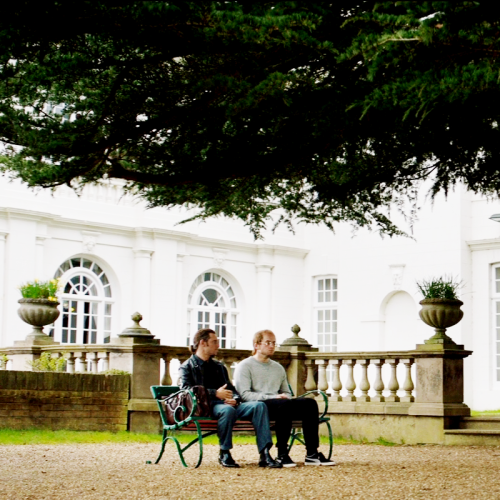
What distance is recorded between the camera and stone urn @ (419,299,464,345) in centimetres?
1230

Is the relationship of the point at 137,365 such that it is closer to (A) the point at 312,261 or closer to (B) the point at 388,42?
(B) the point at 388,42

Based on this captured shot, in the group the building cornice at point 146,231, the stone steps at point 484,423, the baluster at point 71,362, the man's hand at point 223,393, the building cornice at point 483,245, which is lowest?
the stone steps at point 484,423

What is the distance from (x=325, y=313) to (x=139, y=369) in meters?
14.1

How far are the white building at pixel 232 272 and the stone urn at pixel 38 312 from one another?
21.4ft

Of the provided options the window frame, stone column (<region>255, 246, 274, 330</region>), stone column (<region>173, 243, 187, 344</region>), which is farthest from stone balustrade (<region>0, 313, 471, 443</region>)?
the window frame

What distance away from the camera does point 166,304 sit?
24.0m

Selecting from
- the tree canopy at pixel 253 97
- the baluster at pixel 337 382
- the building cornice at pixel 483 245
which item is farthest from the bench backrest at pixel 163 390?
the building cornice at pixel 483 245

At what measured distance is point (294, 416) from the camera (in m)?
8.56

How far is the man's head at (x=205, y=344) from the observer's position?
8531 millimetres

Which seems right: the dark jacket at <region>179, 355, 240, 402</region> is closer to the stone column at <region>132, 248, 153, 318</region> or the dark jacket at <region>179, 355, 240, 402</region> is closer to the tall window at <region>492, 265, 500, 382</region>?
the stone column at <region>132, 248, 153, 318</region>

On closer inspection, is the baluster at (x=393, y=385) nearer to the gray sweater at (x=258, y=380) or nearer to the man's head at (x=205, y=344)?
the gray sweater at (x=258, y=380)

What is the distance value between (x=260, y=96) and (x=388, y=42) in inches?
46.1

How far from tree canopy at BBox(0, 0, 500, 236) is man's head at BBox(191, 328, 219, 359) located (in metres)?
1.08

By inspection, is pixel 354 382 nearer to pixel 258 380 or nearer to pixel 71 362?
pixel 71 362
